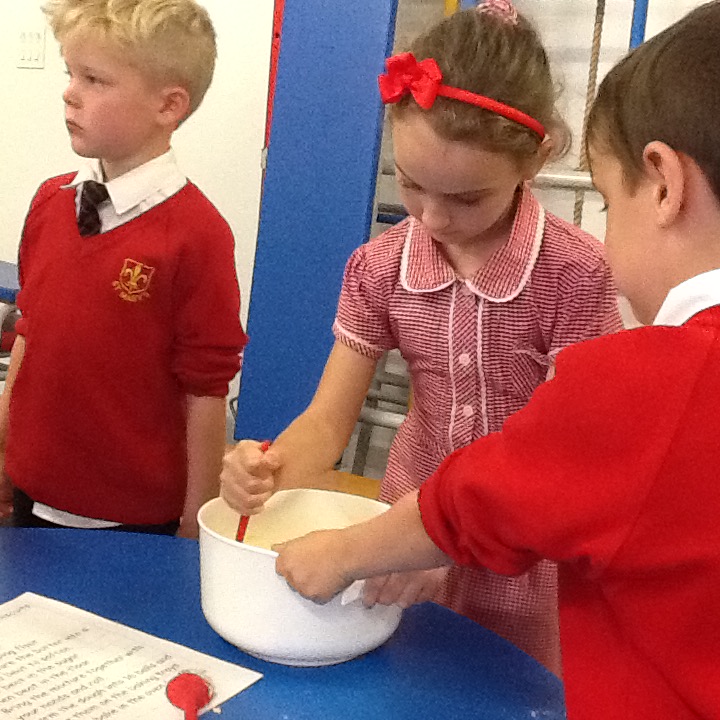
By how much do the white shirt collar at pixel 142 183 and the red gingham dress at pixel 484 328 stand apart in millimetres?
288

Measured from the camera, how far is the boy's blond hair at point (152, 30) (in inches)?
44.5

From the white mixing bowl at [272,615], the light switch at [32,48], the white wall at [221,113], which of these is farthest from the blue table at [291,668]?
the light switch at [32,48]

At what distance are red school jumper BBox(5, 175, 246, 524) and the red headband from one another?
1.20 feet

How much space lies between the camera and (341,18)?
5.83 feet

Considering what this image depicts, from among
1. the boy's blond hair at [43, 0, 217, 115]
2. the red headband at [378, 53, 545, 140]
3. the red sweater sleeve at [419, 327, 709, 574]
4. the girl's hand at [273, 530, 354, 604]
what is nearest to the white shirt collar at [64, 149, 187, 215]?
the boy's blond hair at [43, 0, 217, 115]

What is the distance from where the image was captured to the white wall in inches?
88.9

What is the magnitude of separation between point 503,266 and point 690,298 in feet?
1.42

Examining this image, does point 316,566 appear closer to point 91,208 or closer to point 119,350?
point 119,350

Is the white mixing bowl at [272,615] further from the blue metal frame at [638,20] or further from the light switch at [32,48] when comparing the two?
the light switch at [32,48]

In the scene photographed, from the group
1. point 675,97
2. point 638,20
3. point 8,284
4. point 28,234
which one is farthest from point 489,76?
point 8,284

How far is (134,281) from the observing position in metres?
1.11

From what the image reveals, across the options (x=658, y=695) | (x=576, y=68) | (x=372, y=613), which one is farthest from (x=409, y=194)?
(x=576, y=68)

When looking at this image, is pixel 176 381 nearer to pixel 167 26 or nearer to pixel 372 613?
pixel 167 26

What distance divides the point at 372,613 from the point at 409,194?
1.35ft
